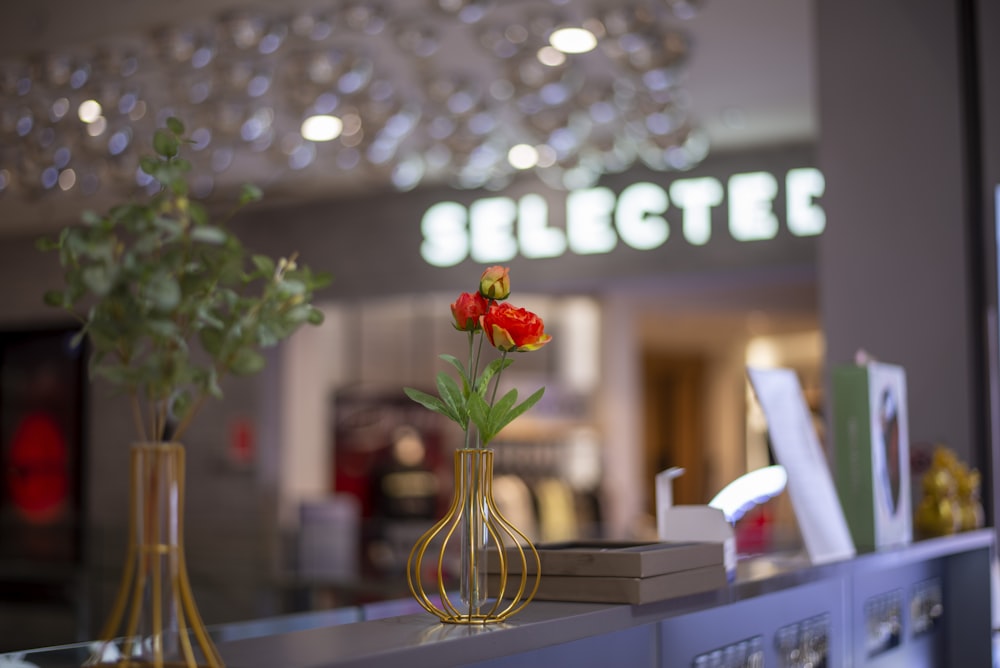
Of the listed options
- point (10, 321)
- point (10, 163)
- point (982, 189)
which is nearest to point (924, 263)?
point (982, 189)

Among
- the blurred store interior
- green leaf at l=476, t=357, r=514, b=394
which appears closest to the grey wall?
the blurred store interior

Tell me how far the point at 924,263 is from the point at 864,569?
1566mm

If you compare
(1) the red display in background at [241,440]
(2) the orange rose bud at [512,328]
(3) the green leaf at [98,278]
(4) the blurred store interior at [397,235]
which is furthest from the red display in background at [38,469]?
(3) the green leaf at [98,278]

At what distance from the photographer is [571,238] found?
817 centimetres

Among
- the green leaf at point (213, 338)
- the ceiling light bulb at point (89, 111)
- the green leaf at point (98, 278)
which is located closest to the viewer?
the green leaf at point (98, 278)

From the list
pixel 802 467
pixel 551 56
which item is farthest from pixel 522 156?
pixel 802 467

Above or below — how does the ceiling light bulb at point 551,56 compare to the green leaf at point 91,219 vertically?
above

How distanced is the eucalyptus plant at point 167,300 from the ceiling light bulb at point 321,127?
5.06 meters

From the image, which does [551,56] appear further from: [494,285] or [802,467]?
[494,285]

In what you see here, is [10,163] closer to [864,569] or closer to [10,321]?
[10,321]

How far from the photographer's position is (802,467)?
2.50 m

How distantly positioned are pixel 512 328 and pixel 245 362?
15.9 inches

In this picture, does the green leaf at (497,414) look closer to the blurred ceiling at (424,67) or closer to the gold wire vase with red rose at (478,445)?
the gold wire vase with red rose at (478,445)

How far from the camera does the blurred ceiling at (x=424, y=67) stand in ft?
17.2
